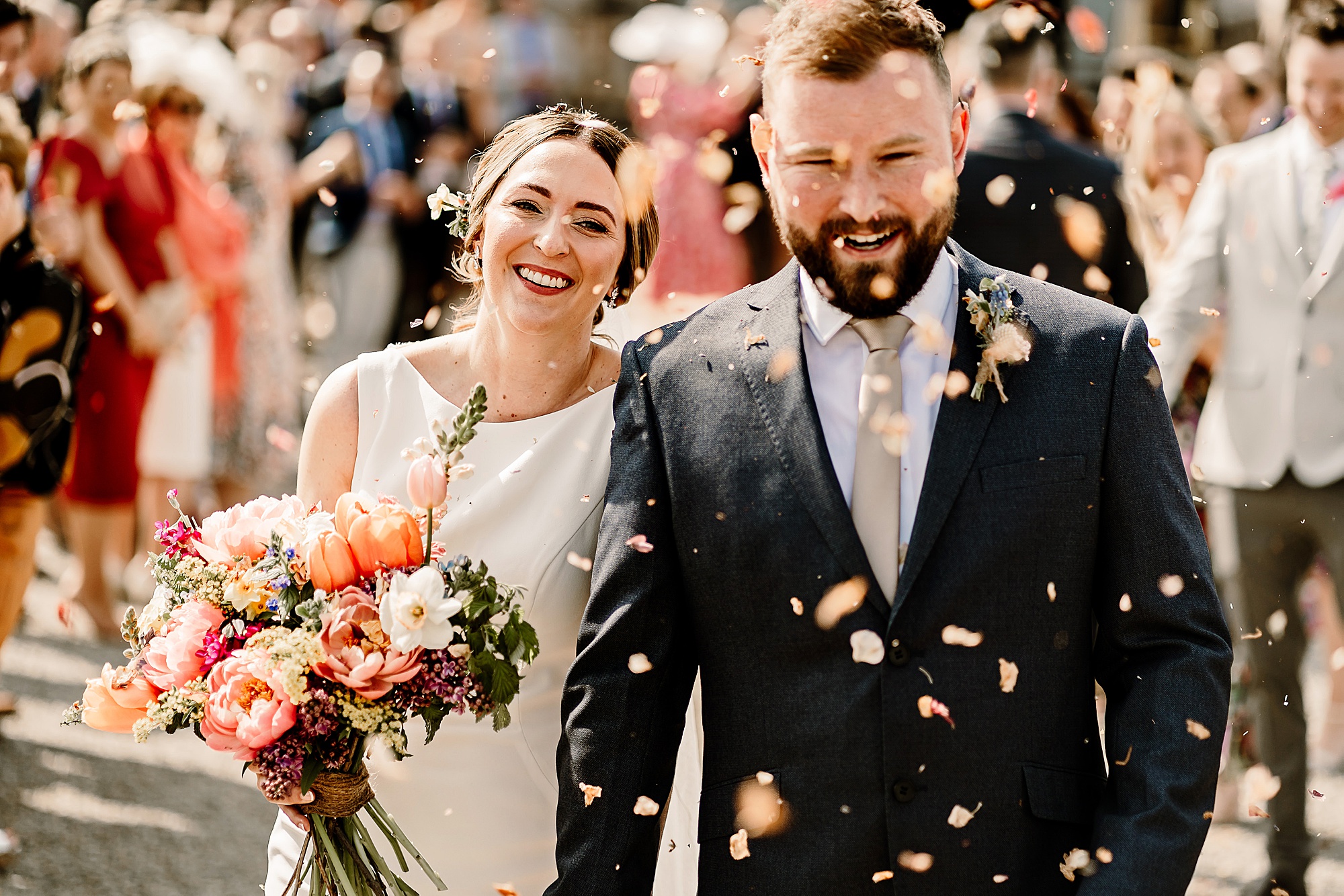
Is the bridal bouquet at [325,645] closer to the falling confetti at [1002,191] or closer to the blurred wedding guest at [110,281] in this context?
the falling confetti at [1002,191]

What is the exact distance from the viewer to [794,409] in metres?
2.09

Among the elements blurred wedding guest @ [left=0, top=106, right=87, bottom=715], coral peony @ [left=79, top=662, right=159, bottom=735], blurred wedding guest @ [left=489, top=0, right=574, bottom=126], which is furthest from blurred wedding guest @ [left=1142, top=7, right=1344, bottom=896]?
blurred wedding guest @ [left=489, top=0, right=574, bottom=126]

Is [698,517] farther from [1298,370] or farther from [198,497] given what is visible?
[198,497]

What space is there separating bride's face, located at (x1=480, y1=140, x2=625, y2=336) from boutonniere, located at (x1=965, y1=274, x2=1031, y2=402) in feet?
2.84

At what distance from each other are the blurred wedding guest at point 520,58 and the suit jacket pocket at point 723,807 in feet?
28.4

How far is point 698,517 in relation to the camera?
211 cm

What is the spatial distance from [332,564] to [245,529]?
228 millimetres

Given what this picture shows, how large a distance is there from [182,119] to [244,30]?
3.20 metres

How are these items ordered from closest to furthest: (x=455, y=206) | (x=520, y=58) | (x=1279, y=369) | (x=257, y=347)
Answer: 1. (x=455, y=206)
2. (x=1279, y=369)
3. (x=257, y=347)
4. (x=520, y=58)

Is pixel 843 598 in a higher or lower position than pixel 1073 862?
higher

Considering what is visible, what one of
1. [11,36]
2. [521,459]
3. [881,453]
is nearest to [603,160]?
[521,459]

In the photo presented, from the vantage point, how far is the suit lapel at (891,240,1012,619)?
6.51 ft

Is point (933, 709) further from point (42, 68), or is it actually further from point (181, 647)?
point (42, 68)

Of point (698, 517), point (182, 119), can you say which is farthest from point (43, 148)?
point (698, 517)
